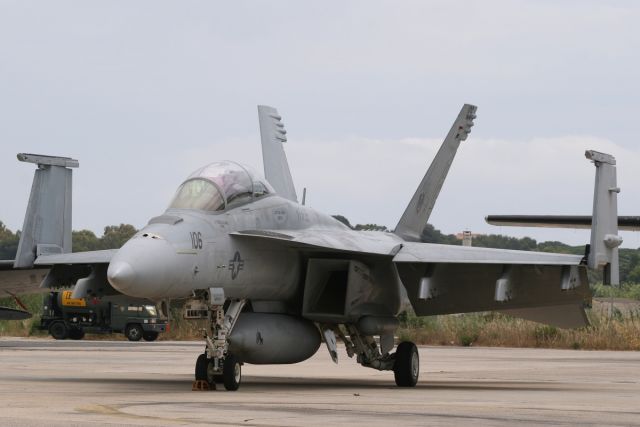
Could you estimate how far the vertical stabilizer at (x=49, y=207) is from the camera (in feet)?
62.9

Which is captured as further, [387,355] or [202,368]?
[387,355]

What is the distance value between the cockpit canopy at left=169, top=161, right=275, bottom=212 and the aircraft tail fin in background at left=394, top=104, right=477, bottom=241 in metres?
4.06

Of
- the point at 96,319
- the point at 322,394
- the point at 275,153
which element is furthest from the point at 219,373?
the point at 96,319

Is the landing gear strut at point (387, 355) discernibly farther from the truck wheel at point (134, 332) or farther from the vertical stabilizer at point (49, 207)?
the truck wheel at point (134, 332)

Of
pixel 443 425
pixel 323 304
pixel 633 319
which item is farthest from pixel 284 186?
pixel 633 319

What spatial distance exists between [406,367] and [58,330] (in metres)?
28.1

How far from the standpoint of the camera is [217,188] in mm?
14312

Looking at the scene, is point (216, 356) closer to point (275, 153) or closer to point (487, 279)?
point (487, 279)

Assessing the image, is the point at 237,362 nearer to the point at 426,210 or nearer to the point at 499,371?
the point at 426,210

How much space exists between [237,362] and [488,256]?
3.56m

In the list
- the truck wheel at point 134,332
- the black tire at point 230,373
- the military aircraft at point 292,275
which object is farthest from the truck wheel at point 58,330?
the black tire at point 230,373

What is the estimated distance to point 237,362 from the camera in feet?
46.8

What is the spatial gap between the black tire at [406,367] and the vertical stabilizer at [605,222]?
9.53 feet

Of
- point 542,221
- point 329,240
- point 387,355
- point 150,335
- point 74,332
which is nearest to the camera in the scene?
point 329,240
